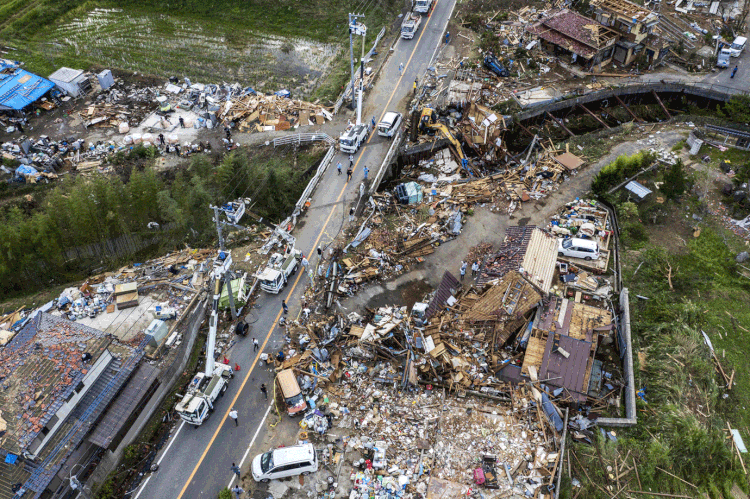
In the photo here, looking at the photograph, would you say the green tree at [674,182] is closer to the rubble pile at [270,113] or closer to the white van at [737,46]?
the white van at [737,46]

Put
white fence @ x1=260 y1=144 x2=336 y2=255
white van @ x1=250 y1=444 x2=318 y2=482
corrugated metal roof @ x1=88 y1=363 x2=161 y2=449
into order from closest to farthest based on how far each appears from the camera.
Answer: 1. white van @ x1=250 y1=444 x2=318 y2=482
2. corrugated metal roof @ x1=88 y1=363 x2=161 y2=449
3. white fence @ x1=260 y1=144 x2=336 y2=255

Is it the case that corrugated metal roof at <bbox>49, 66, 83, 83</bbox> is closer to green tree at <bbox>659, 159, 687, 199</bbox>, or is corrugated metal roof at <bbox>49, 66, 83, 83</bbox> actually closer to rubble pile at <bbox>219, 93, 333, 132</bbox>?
rubble pile at <bbox>219, 93, 333, 132</bbox>

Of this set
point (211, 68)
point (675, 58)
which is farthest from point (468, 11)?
point (211, 68)

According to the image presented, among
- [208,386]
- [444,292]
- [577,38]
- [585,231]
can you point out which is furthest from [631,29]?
[208,386]

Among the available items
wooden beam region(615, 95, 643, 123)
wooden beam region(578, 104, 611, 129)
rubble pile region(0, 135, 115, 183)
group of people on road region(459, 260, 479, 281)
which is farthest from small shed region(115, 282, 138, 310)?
wooden beam region(615, 95, 643, 123)

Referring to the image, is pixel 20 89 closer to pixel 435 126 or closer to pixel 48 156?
pixel 48 156

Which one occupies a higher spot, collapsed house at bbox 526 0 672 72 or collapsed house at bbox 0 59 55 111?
collapsed house at bbox 526 0 672 72

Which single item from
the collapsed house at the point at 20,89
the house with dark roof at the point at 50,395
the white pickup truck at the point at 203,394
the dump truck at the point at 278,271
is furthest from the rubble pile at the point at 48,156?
the white pickup truck at the point at 203,394
